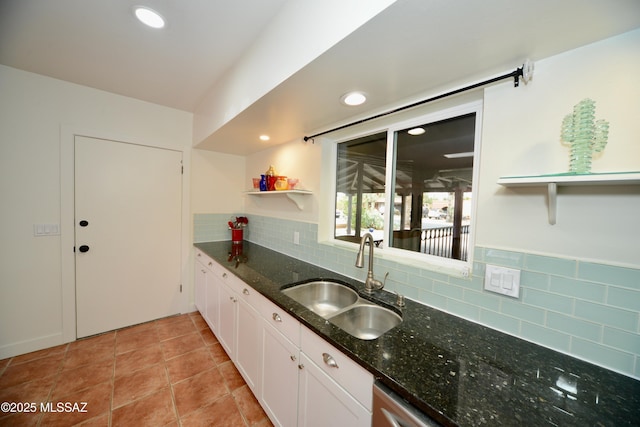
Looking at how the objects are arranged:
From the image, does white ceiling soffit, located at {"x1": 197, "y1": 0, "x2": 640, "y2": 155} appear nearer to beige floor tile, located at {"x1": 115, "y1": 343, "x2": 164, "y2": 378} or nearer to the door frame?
the door frame

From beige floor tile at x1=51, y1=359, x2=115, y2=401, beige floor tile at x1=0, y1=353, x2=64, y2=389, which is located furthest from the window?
beige floor tile at x1=0, y1=353, x2=64, y2=389

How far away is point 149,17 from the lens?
51.2 inches

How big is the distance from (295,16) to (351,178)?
1220 mm

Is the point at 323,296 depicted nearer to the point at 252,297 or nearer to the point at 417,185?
the point at 252,297

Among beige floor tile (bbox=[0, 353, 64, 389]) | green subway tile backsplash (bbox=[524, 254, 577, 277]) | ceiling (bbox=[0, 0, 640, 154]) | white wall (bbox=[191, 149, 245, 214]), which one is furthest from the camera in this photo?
white wall (bbox=[191, 149, 245, 214])

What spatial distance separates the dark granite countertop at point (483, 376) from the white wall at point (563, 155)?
0.41m

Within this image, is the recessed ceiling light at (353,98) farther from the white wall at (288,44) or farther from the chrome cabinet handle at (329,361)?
the chrome cabinet handle at (329,361)

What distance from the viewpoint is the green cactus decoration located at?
2.64 ft

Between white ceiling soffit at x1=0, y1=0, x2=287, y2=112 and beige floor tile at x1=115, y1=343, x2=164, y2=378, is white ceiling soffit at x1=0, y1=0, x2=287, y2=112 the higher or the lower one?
the higher one

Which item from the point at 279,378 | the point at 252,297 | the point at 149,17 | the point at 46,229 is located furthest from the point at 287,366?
the point at 46,229

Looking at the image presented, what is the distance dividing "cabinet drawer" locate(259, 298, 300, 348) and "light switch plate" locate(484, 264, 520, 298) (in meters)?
0.95

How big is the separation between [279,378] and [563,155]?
68.8 inches

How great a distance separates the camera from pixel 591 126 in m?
0.80

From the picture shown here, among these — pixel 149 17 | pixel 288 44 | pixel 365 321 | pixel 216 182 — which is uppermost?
pixel 149 17
